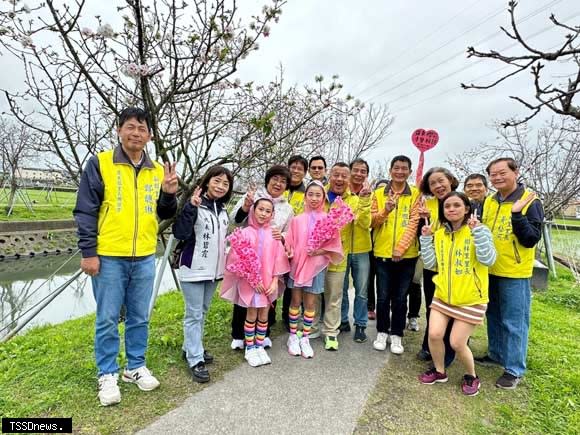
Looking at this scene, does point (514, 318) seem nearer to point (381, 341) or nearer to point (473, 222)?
point (473, 222)

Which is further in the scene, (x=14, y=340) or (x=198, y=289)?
(x=14, y=340)

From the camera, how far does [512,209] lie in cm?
275

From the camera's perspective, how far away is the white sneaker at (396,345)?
3.41 m

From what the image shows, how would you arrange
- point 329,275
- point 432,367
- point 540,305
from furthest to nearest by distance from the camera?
point 540,305 → point 329,275 → point 432,367

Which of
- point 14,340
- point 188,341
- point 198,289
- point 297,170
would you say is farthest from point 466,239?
point 14,340

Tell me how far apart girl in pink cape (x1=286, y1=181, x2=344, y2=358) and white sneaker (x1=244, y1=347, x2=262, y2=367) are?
362 mm

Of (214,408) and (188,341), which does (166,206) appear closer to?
(188,341)

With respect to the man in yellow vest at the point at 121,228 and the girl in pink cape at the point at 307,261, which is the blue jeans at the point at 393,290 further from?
the man in yellow vest at the point at 121,228

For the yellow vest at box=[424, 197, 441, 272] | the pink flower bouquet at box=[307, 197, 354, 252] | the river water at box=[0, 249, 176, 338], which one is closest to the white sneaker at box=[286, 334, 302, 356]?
the pink flower bouquet at box=[307, 197, 354, 252]

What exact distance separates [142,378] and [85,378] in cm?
52

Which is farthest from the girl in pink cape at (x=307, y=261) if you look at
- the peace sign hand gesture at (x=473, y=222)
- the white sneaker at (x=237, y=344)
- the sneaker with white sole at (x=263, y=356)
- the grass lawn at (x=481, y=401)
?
the peace sign hand gesture at (x=473, y=222)

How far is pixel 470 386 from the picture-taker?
2.80m

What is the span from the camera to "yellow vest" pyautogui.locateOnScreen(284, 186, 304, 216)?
378 cm

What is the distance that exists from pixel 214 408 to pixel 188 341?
0.63 m
